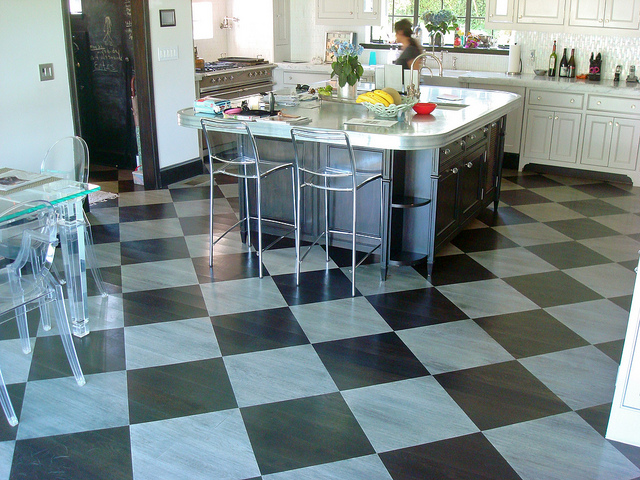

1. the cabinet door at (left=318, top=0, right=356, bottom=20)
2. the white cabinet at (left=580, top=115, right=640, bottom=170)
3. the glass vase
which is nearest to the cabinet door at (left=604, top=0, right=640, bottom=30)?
the white cabinet at (left=580, top=115, right=640, bottom=170)

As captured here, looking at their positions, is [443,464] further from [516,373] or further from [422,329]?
[422,329]

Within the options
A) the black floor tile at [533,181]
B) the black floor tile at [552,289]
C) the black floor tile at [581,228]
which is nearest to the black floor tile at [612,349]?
the black floor tile at [552,289]

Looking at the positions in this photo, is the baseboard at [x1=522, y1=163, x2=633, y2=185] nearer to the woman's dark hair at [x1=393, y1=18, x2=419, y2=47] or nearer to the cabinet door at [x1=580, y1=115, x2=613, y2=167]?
the cabinet door at [x1=580, y1=115, x2=613, y2=167]

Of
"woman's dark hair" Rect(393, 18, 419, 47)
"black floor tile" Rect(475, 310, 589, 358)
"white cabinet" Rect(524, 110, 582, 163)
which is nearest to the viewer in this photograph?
"black floor tile" Rect(475, 310, 589, 358)

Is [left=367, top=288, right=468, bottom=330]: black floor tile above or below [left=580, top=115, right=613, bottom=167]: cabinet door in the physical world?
below

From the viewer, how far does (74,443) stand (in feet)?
8.96

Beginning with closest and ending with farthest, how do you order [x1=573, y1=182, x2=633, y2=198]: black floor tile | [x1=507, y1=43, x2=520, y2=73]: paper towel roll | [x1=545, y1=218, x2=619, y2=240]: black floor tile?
[x1=545, y1=218, x2=619, y2=240]: black floor tile
[x1=573, y1=182, x2=633, y2=198]: black floor tile
[x1=507, y1=43, x2=520, y2=73]: paper towel roll

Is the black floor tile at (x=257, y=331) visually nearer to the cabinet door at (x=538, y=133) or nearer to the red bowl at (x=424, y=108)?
the red bowl at (x=424, y=108)

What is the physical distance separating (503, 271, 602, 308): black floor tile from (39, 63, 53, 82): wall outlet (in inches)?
142

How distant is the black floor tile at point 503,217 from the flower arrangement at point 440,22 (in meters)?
2.67

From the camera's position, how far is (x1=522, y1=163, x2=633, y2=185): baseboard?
661cm

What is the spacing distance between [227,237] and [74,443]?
2.47 metres

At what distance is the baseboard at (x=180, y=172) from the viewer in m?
6.34

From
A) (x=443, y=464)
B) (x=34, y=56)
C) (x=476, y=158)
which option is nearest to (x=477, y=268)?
(x=476, y=158)
